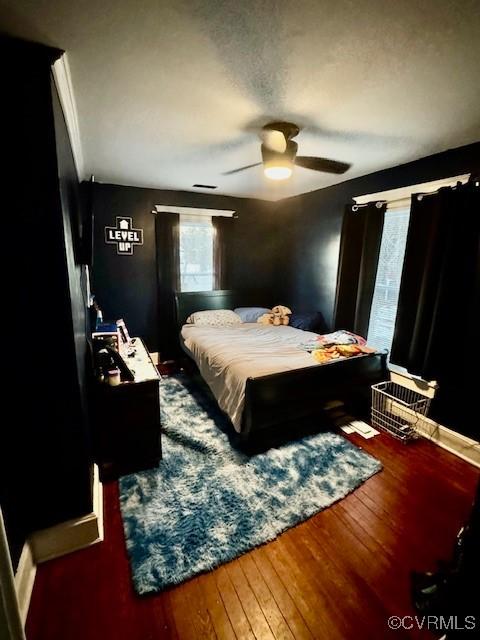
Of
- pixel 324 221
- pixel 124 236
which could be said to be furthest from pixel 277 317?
pixel 124 236

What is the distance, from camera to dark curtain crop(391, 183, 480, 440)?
2227 mm

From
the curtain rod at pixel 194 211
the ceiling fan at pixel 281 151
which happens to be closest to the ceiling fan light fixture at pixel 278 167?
the ceiling fan at pixel 281 151

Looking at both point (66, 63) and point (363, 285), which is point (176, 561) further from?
point (363, 285)

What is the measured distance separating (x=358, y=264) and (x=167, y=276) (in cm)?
252

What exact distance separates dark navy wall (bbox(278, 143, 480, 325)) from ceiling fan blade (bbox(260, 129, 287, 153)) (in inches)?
61.6

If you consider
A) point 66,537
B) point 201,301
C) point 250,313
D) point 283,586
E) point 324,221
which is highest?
point 324,221

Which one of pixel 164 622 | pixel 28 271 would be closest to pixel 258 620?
pixel 164 622

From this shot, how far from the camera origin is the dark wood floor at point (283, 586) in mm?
1222

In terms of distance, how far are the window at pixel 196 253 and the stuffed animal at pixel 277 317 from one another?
956 mm

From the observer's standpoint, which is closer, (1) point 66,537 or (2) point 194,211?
(1) point 66,537

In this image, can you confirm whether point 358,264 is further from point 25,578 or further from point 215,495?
point 25,578

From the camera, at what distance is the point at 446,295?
2350 millimetres

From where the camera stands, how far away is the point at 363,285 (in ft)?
10.7

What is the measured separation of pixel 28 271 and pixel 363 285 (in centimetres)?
312
